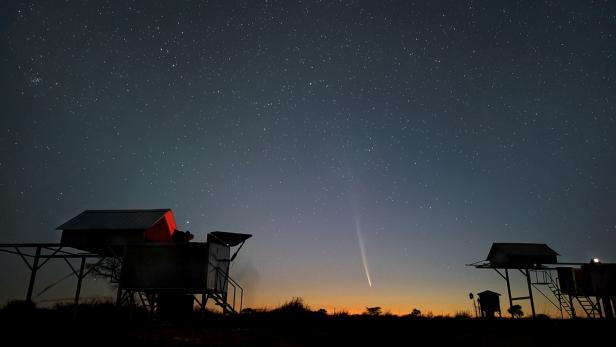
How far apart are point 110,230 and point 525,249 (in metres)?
35.0

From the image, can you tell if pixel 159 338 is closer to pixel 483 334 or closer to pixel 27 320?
pixel 27 320

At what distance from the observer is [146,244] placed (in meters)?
24.0

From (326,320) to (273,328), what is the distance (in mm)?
3132

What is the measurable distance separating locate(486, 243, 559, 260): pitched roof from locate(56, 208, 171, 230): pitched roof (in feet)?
100.0

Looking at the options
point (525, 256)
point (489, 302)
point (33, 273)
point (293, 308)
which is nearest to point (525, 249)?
point (525, 256)

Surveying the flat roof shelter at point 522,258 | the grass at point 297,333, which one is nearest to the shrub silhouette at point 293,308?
the grass at point 297,333

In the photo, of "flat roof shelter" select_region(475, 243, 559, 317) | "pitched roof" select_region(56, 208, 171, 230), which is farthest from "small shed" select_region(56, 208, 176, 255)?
"flat roof shelter" select_region(475, 243, 559, 317)

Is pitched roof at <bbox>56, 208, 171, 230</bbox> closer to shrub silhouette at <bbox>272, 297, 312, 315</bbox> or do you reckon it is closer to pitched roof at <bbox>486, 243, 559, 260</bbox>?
shrub silhouette at <bbox>272, 297, 312, 315</bbox>

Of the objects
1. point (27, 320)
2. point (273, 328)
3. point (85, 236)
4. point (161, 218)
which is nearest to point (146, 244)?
point (161, 218)

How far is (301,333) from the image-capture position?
14789 millimetres

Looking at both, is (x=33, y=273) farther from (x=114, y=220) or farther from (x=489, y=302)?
(x=489, y=302)

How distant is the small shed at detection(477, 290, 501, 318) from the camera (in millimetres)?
37406

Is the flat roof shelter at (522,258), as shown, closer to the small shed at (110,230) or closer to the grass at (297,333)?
the grass at (297,333)

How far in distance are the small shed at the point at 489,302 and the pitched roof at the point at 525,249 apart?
4107mm
